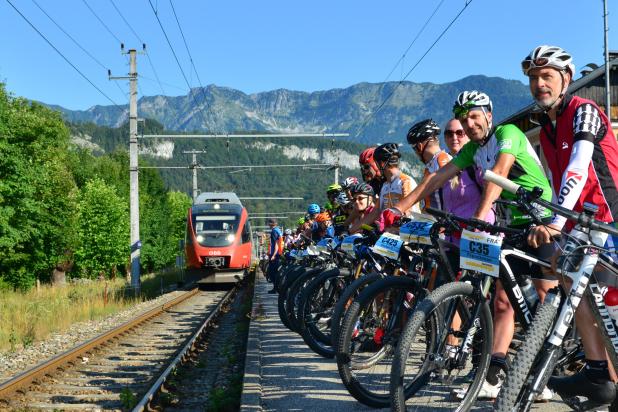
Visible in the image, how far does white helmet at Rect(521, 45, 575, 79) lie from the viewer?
4414 millimetres

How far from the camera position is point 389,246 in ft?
17.9

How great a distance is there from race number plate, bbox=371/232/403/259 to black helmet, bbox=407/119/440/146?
145 cm

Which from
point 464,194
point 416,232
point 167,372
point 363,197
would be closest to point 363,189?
point 363,197

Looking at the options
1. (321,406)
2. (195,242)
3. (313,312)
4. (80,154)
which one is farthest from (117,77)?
(80,154)

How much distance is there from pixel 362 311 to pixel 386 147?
8.55 feet

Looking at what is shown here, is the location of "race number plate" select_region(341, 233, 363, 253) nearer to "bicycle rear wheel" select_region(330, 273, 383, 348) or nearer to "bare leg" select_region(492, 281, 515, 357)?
"bicycle rear wheel" select_region(330, 273, 383, 348)

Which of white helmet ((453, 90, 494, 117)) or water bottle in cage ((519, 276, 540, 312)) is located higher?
white helmet ((453, 90, 494, 117))

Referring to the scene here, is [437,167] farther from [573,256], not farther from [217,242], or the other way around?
[217,242]

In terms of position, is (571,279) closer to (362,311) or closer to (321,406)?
(362,311)

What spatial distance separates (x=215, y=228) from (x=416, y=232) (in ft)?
75.8

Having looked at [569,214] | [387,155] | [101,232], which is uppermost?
[387,155]

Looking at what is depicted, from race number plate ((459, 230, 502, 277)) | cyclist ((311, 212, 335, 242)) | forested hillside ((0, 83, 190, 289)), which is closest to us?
race number plate ((459, 230, 502, 277))

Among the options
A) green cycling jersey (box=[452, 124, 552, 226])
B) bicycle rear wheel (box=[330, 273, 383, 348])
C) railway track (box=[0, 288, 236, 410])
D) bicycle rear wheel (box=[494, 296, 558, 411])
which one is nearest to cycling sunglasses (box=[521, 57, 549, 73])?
green cycling jersey (box=[452, 124, 552, 226])

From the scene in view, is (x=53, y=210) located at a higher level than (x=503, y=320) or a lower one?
higher
